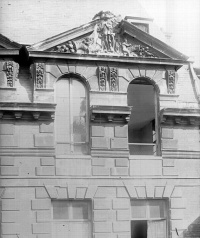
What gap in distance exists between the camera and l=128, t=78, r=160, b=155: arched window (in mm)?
19656

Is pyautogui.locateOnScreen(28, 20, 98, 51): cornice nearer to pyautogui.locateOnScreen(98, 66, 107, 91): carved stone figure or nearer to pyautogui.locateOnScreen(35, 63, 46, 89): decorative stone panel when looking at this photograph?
pyautogui.locateOnScreen(35, 63, 46, 89): decorative stone panel

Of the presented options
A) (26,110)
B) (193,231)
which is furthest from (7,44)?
(193,231)

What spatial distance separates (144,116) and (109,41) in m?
3.03

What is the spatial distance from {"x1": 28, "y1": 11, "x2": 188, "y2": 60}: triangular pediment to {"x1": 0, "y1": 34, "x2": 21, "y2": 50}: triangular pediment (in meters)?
0.83

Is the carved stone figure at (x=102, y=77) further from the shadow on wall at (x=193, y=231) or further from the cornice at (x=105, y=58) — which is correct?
the shadow on wall at (x=193, y=231)

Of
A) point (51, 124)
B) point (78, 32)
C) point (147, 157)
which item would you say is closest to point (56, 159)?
point (51, 124)

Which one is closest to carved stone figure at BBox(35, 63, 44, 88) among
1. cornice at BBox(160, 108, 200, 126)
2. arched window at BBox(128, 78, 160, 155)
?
arched window at BBox(128, 78, 160, 155)

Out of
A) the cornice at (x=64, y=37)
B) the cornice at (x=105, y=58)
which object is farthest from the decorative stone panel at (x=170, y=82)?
the cornice at (x=64, y=37)

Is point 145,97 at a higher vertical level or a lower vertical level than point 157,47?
lower

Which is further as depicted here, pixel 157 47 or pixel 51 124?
pixel 157 47

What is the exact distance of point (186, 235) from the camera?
61.6 feet

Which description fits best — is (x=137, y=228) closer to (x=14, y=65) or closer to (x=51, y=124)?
(x=51, y=124)

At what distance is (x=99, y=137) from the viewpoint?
18859 millimetres

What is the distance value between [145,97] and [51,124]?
3.81 metres
